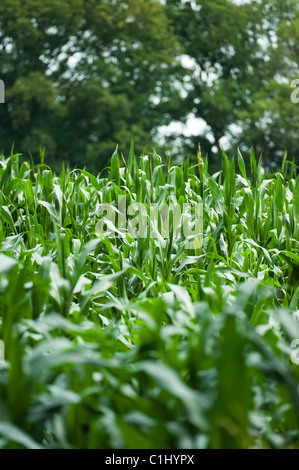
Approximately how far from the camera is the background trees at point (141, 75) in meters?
16.5

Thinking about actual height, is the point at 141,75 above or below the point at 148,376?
below

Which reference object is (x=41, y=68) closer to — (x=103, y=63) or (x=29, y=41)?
(x=29, y=41)

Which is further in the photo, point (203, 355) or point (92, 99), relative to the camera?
point (92, 99)

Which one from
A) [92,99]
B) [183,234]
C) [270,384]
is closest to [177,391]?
[270,384]

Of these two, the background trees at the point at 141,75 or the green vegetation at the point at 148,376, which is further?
the background trees at the point at 141,75

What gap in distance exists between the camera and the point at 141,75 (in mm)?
18375

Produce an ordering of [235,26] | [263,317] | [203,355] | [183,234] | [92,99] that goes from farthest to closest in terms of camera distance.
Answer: [235,26] → [92,99] → [183,234] → [263,317] → [203,355]

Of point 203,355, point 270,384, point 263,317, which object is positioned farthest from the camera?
point 263,317

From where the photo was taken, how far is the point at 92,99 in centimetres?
1625

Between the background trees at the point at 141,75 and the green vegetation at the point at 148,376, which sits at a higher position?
the green vegetation at the point at 148,376

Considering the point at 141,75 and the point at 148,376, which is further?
the point at 141,75

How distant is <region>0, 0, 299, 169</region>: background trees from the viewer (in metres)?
16.5
